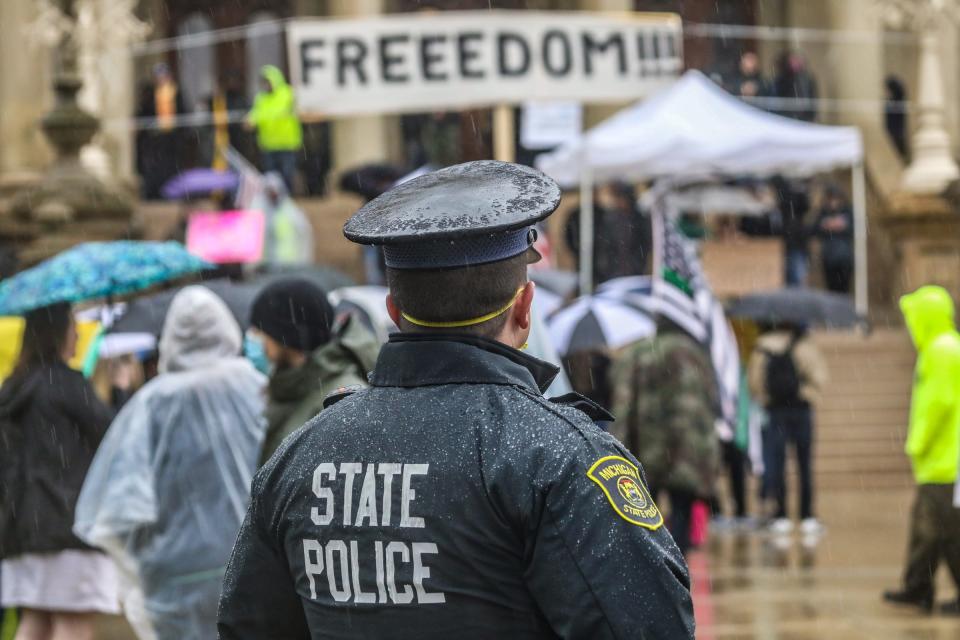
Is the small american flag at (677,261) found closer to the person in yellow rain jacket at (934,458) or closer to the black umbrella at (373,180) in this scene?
the black umbrella at (373,180)

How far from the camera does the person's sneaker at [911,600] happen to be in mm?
10312

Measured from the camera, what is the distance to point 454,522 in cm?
259

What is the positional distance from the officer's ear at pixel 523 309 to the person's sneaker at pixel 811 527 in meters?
11.5

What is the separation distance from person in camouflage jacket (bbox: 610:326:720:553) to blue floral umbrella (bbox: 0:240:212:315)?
2.89m

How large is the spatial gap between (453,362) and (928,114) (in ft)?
76.2

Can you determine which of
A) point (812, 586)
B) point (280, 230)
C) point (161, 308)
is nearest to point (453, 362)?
point (161, 308)

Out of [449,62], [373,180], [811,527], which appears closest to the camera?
[373,180]

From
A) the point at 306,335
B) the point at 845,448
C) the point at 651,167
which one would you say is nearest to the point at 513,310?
the point at 306,335

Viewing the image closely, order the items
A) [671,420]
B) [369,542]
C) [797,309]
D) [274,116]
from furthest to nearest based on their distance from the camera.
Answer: [274,116]
[797,309]
[671,420]
[369,542]

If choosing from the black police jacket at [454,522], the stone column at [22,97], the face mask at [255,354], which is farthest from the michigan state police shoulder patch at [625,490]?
the stone column at [22,97]

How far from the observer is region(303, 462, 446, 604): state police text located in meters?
2.62

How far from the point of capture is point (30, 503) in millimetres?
6902

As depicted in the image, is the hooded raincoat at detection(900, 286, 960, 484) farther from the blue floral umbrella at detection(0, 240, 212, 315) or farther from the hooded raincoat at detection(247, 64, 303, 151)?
the hooded raincoat at detection(247, 64, 303, 151)

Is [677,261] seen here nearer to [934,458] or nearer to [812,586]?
[812,586]
